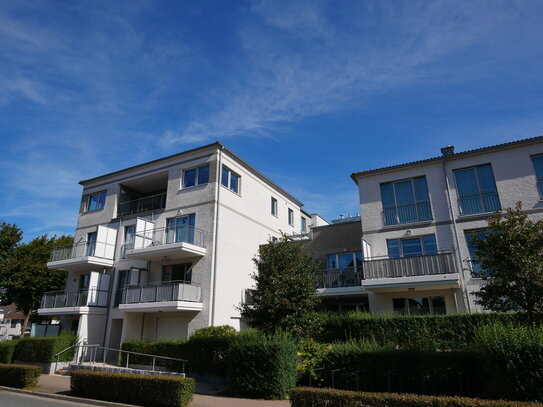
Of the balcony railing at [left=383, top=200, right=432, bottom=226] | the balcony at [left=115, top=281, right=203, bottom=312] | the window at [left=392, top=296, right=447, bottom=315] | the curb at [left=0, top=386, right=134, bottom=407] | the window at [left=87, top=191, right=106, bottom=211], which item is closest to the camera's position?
the curb at [left=0, top=386, right=134, bottom=407]

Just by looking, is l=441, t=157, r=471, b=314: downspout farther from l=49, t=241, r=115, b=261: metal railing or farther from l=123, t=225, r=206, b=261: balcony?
l=49, t=241, r=115, b=261: metal railing

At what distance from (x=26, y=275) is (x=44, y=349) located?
12.3 metres

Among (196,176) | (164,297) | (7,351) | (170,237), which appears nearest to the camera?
(164,297)

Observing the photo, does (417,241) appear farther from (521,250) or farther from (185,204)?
(185,204)

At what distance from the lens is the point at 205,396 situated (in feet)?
38.9

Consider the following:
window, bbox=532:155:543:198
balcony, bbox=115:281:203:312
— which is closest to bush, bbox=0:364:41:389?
balcony, bbox=115:281:203:312

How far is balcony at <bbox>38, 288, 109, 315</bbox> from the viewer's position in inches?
838

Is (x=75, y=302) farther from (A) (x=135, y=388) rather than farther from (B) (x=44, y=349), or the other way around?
(A) (x=135, y=388)

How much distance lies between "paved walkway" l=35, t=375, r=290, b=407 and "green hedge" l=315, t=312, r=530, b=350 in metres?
4.67

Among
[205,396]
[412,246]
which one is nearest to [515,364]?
[205,396]

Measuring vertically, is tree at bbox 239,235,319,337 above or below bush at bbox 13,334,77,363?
above

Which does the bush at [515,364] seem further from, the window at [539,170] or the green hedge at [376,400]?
the window at [539,170]

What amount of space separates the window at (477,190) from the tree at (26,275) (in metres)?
29.0

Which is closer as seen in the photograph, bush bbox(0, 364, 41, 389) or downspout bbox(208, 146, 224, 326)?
bush bbox(0, 364, 41, 389)
